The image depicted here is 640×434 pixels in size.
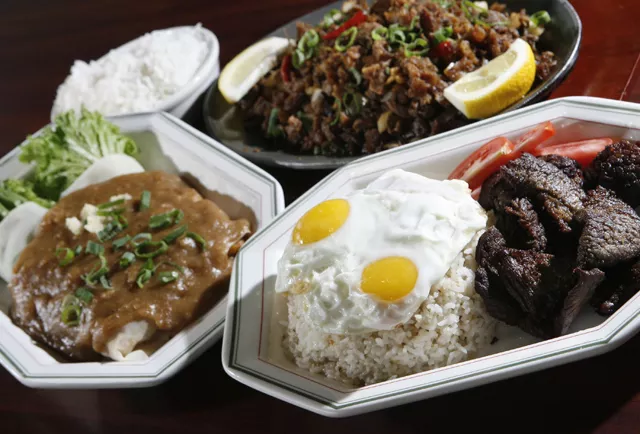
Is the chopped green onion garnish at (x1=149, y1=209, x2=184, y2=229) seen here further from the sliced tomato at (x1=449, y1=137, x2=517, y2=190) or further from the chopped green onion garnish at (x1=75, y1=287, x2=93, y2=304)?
the sliced tomato at (x1=449, y1=137, x2=517, y2=190)

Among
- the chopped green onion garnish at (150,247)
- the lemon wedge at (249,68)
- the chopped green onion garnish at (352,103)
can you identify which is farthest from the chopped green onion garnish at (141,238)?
the chopped green onion garnish at (352,103)

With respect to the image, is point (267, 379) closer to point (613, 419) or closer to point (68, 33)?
point (613, 419)

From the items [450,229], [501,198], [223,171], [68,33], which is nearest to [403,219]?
[450,229]

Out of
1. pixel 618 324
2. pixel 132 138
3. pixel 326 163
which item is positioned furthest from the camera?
pixel 132 138

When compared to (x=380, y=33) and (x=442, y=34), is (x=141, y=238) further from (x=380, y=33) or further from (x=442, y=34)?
(x=442, y=34)

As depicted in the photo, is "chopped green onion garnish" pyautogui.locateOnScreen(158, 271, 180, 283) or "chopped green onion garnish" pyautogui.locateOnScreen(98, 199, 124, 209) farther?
"chopped green onion garnish" pyautogui.locateOnScreen(98, 199, 124, 209)

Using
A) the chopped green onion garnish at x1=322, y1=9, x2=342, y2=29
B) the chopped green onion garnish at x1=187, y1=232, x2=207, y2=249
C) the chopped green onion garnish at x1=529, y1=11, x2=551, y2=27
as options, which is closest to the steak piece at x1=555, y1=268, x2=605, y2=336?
the chopped green onion garnish at x1=187, y1=232, x2=207, y2=249

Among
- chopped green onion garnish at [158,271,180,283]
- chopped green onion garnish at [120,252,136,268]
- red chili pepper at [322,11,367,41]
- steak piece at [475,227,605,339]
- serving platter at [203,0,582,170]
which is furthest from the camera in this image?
red chili pepper at [322,11,367,41]
